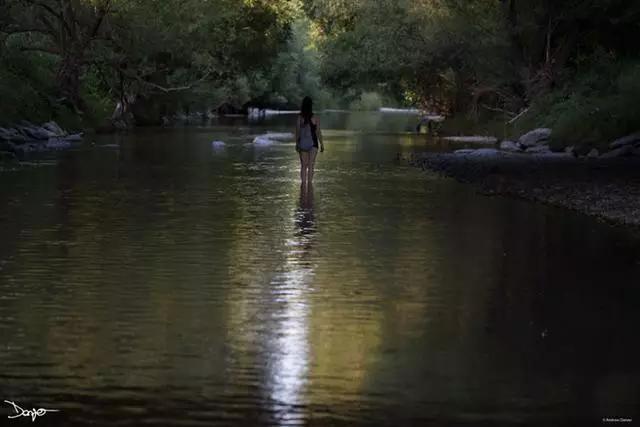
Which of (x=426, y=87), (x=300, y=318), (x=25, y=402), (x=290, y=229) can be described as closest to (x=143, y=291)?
(x=300, y=318)

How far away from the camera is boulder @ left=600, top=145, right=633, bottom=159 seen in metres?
28.9

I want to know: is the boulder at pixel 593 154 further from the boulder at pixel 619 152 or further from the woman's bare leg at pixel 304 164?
the woman's bare leg at pixel 304 164

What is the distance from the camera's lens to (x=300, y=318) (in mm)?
9367

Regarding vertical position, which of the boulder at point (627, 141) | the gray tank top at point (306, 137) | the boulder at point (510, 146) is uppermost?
the gray tank top at point (306, 137)

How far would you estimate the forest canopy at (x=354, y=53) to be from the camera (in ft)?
124

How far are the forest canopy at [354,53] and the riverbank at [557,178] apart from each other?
4.27m

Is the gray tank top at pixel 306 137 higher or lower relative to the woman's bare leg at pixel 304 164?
higher

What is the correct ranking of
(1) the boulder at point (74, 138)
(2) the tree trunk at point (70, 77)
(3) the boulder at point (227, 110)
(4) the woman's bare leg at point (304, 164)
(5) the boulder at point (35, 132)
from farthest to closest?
(3) the boulder at point (227, 110)
(2) the tree trunk at point (70, 77)
(1) the boulder at point (74, 138)
(5) the boulder at point (35, 132)
(4) the woman's bare leg at point (304, 164)

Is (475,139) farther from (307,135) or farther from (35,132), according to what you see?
(307,135)

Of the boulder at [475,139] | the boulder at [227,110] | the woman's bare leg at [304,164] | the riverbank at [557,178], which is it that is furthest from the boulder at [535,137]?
the boulder at [227,110]

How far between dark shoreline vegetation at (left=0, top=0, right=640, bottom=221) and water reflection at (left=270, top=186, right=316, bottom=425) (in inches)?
524

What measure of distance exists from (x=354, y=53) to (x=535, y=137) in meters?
23.3

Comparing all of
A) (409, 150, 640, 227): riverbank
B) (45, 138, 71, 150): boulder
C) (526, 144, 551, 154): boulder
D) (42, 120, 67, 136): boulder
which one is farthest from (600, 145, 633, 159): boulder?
(42, 120, 67, 136): boulder

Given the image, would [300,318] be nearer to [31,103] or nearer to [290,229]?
[290,229]
